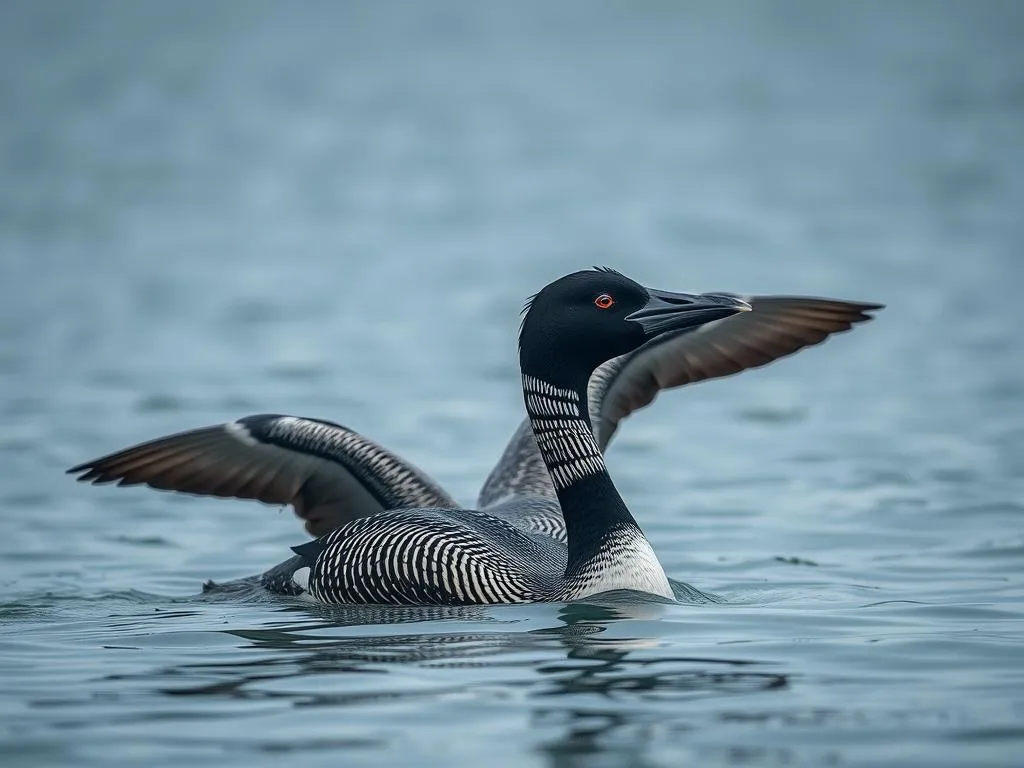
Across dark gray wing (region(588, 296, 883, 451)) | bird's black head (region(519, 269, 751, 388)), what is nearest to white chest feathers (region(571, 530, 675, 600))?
bird's black head (region(519, 269, 751, 388))

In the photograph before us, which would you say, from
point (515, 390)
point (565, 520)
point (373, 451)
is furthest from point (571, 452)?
point (515, 390)

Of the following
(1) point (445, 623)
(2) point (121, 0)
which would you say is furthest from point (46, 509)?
(2) point (121, 0)

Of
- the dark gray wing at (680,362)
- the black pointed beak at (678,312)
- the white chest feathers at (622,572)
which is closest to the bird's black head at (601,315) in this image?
the black pointed beak at (678,312)

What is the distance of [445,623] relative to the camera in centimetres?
705

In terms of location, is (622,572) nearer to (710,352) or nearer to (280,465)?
(710,352)

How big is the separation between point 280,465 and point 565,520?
162cm

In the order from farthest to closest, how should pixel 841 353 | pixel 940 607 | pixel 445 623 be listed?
1. pixel 841 353
2. pixel 940 607
3. pixel 445 623

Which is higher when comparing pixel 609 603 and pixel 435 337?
pixel 435 337

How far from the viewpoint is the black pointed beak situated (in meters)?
7.36

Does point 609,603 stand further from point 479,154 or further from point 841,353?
point 479,154

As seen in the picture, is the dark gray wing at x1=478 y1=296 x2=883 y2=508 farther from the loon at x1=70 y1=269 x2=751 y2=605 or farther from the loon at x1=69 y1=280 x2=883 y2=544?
the loon at x1=70 y1=269 x2=751 y2=605

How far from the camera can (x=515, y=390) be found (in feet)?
53.0

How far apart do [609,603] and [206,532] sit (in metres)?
4.10

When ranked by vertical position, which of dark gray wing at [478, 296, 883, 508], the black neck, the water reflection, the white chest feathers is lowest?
the water reflection
